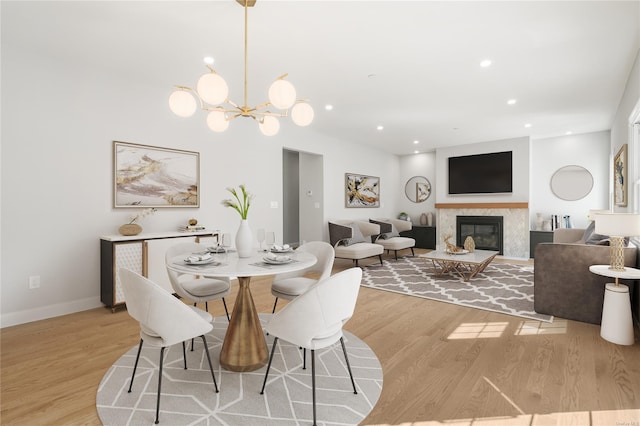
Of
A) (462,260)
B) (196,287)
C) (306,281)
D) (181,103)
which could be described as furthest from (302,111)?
(462,260)

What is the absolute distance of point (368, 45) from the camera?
9.70 feet

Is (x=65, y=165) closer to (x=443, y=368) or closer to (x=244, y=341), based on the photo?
(x=244, y=341)

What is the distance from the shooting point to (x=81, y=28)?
2.71 metres

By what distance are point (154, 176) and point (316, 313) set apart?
321 centimetres

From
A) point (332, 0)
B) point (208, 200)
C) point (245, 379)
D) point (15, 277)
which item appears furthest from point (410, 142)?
point (15, 277)

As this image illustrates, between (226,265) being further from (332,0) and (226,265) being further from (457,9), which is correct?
(457,9)

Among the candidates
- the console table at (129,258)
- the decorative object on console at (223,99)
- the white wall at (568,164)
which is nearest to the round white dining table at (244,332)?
the decorative object on console at (223,99)

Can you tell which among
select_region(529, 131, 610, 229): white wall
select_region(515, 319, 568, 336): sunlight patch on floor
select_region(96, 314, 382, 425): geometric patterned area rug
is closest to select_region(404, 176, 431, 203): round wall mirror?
select_region(529, 131, 610, 229): white wall

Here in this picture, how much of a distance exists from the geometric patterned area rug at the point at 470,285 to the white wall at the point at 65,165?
285cm

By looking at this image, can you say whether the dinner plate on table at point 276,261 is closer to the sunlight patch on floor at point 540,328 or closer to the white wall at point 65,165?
the sunlight patch on floor at point 540,328

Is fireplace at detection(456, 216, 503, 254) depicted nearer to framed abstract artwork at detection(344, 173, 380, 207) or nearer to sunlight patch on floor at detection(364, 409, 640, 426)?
framed abstract artwork at detection(344, 173, 380, 207)

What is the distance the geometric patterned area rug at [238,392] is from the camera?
172 cm

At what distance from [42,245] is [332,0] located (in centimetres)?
346

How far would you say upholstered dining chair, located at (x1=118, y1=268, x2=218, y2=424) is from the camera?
169 centimetres
